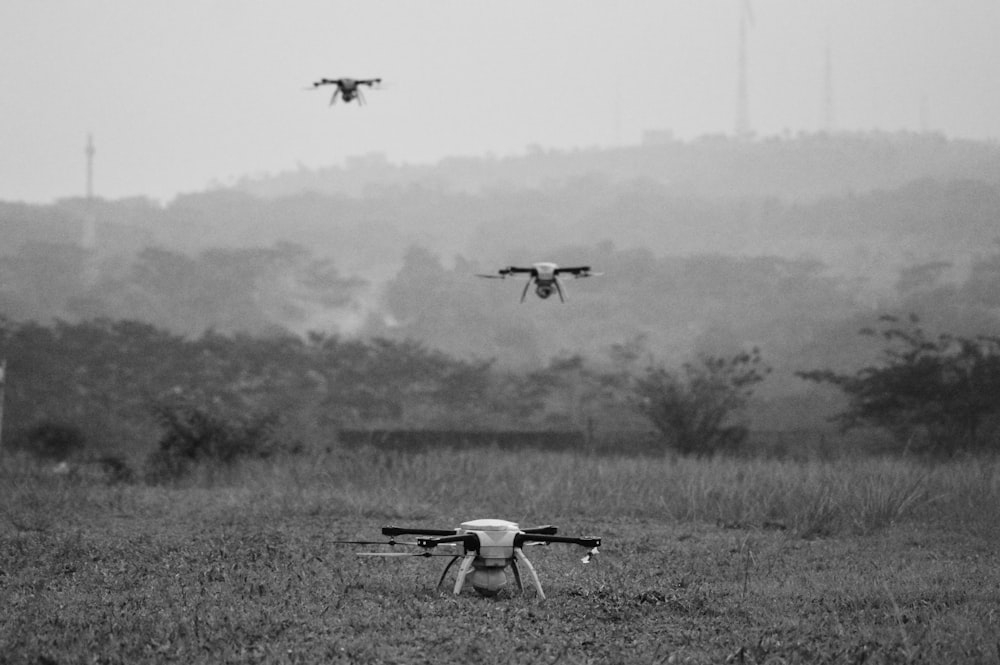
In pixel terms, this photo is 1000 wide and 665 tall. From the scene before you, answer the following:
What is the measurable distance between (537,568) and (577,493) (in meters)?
6.17

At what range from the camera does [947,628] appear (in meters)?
7.37

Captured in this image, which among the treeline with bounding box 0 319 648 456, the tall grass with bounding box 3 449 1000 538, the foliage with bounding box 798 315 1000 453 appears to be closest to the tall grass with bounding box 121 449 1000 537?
the tall grass with bounding box 3 449 1000 538

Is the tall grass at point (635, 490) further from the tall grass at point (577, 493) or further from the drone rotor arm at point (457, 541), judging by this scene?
the drone rotor arm at point (457, 541)

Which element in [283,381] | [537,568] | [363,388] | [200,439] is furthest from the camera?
[283,381]

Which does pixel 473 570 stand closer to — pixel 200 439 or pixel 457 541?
pixel 457 541

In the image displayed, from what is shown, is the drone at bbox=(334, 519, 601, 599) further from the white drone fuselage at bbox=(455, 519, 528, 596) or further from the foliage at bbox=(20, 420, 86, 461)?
the foliage at bbox=(20, 420, 86, 461)

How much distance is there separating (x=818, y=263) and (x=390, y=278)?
87.9ft

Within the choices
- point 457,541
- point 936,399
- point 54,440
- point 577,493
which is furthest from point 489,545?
point 54,440

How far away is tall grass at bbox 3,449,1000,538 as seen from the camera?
46.3 ft

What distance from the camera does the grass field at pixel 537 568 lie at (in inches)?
267

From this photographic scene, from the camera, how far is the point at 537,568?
397 inches

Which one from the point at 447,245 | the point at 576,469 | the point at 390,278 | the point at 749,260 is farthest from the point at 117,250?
the point at 576,469

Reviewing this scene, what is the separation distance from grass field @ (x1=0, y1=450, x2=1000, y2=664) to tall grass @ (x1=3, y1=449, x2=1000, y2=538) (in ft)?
0.21

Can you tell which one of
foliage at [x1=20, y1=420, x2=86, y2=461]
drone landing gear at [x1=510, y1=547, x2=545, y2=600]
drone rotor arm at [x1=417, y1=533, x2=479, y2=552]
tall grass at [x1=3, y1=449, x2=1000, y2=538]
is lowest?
foliage at [x1=20, y1=420, x2=86, y2=461]
